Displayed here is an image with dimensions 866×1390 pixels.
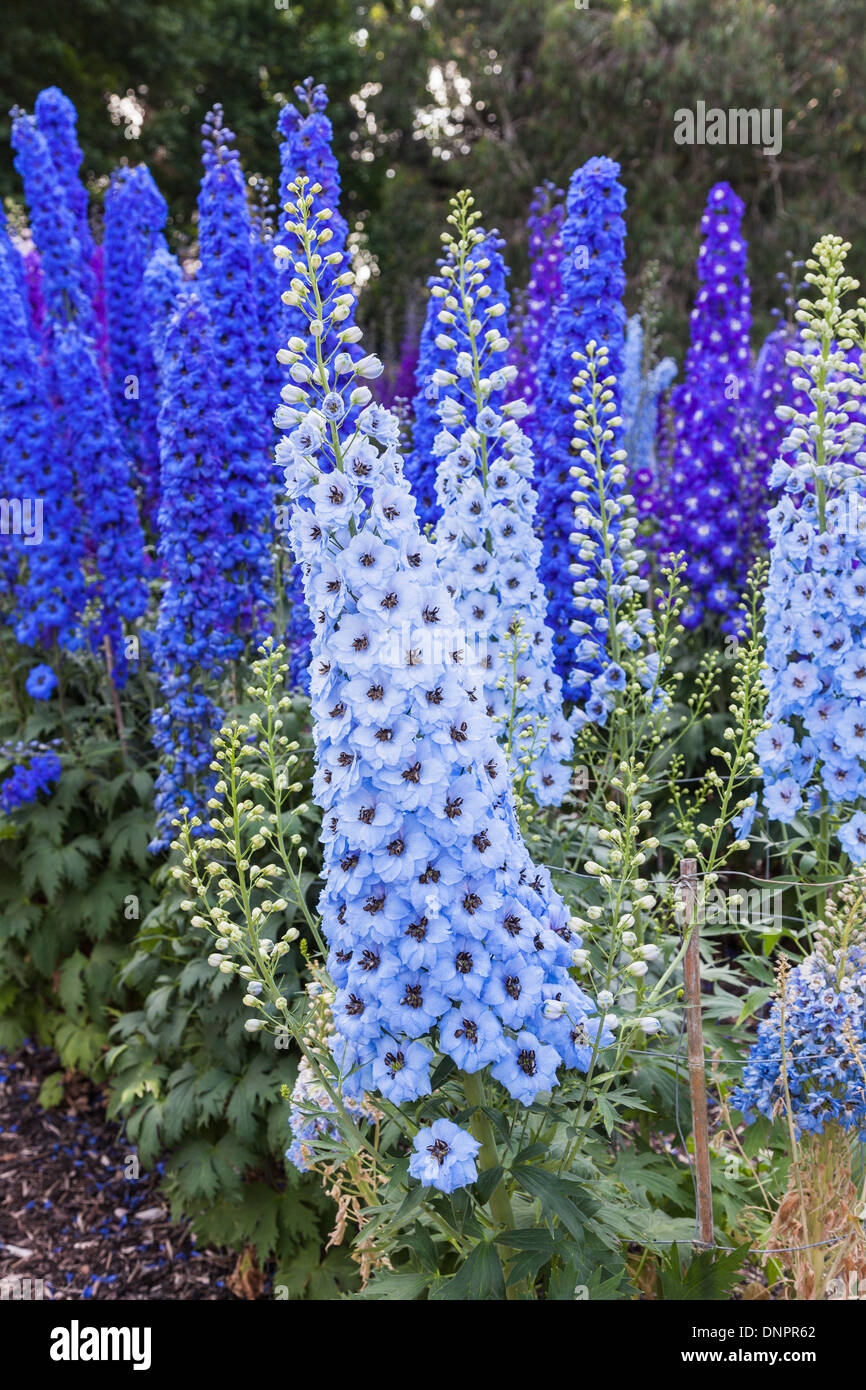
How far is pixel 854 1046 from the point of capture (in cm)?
223

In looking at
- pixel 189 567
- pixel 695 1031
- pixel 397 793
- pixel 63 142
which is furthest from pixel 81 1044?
pixel 63 142

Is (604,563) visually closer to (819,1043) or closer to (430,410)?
(819,1043)

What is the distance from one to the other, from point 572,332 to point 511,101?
1475cm

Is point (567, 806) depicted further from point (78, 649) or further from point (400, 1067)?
point (400, 1067)

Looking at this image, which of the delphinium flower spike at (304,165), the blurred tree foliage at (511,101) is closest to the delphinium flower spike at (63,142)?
the delphinium flower spike at (304,165)

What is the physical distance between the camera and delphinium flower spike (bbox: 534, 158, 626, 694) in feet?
13.2

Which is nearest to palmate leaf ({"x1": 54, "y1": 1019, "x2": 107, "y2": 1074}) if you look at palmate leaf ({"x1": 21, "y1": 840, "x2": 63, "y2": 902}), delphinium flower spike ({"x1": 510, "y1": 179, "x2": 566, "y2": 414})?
palmate leaf ({"x1": 21, "y1": 840, "x2": 63, "y2": 902})

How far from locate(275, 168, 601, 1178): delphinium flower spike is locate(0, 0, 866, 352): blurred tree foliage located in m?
12.0

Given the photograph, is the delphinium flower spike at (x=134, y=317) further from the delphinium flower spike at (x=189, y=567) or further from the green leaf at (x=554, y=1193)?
the green leaf at (x=554, y=1193)

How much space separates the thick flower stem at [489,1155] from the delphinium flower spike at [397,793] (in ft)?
0.41

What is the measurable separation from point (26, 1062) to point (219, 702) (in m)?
2.04

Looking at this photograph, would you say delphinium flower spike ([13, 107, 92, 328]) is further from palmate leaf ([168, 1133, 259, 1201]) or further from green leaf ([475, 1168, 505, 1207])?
green leaf ([475, 1168, 505, 1207])

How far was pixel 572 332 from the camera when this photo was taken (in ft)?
13.7
